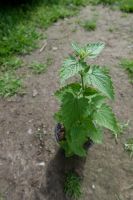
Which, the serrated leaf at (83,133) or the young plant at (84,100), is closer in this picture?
the young plant at (84,100)

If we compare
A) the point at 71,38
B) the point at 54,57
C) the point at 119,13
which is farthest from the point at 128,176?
the point at 119,13

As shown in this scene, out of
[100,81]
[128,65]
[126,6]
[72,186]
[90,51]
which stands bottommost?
[72,186]

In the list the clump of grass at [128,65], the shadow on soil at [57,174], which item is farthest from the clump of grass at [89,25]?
the shadow on soil at [57,174]

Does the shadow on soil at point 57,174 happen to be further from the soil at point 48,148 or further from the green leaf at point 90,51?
the green leaf at point 90,51

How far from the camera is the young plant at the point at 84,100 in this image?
2404 mm

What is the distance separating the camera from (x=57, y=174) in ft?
9.59

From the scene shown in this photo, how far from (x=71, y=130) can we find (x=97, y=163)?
1.87 feet

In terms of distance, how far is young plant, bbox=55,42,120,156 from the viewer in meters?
2.40

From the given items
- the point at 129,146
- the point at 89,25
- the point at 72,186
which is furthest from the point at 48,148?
the point at 89,25

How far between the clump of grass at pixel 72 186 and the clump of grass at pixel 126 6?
2722 mm

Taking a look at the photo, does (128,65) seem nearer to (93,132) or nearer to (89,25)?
(89,25)

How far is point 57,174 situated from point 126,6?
2.78m

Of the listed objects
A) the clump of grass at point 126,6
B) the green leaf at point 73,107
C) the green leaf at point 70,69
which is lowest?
the clump of grass at point 126,6

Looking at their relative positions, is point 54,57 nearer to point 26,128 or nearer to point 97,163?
point 26,128
